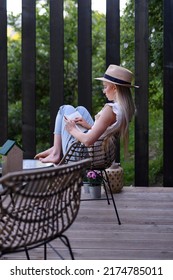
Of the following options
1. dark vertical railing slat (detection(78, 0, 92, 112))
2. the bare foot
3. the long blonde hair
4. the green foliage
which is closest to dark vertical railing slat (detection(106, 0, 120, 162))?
dark vertical railing slat (detection(78, 0, 92, 112))

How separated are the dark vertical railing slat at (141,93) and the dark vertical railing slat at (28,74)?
79 cm

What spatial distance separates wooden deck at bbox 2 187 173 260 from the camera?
2.66 m

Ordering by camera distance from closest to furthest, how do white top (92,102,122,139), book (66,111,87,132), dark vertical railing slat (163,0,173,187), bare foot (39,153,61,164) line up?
white top (92,102,122,139) → book (66,111,87,132) → bare foot (39,153,61,164) → dark vertical railing slat (163,0,173,187)

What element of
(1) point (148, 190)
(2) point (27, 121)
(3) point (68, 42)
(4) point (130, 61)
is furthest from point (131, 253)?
(3) point (68, 42)

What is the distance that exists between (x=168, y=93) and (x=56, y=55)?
0.90 meters

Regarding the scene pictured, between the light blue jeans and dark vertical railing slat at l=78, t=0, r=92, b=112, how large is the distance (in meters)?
0.34

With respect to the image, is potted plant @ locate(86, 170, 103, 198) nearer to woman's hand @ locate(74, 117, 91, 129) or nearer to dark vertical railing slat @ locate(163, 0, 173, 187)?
woman's hand @ locate(74, 117, 91, 129)

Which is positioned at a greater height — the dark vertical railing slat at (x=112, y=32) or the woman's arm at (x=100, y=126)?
the dark vertical railing slat at (x=112, y=32)

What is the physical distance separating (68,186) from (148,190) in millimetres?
2279

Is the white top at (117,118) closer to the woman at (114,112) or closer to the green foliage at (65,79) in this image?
the woman at (114,112)

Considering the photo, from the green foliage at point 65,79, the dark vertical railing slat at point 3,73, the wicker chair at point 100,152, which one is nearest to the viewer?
the wicker chair at point 100,152

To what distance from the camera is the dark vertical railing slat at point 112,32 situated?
4.14 meters

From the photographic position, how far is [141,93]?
13.8 feet

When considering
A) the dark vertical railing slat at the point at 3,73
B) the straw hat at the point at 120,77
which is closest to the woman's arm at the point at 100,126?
the straw hat at the point at 120,77
